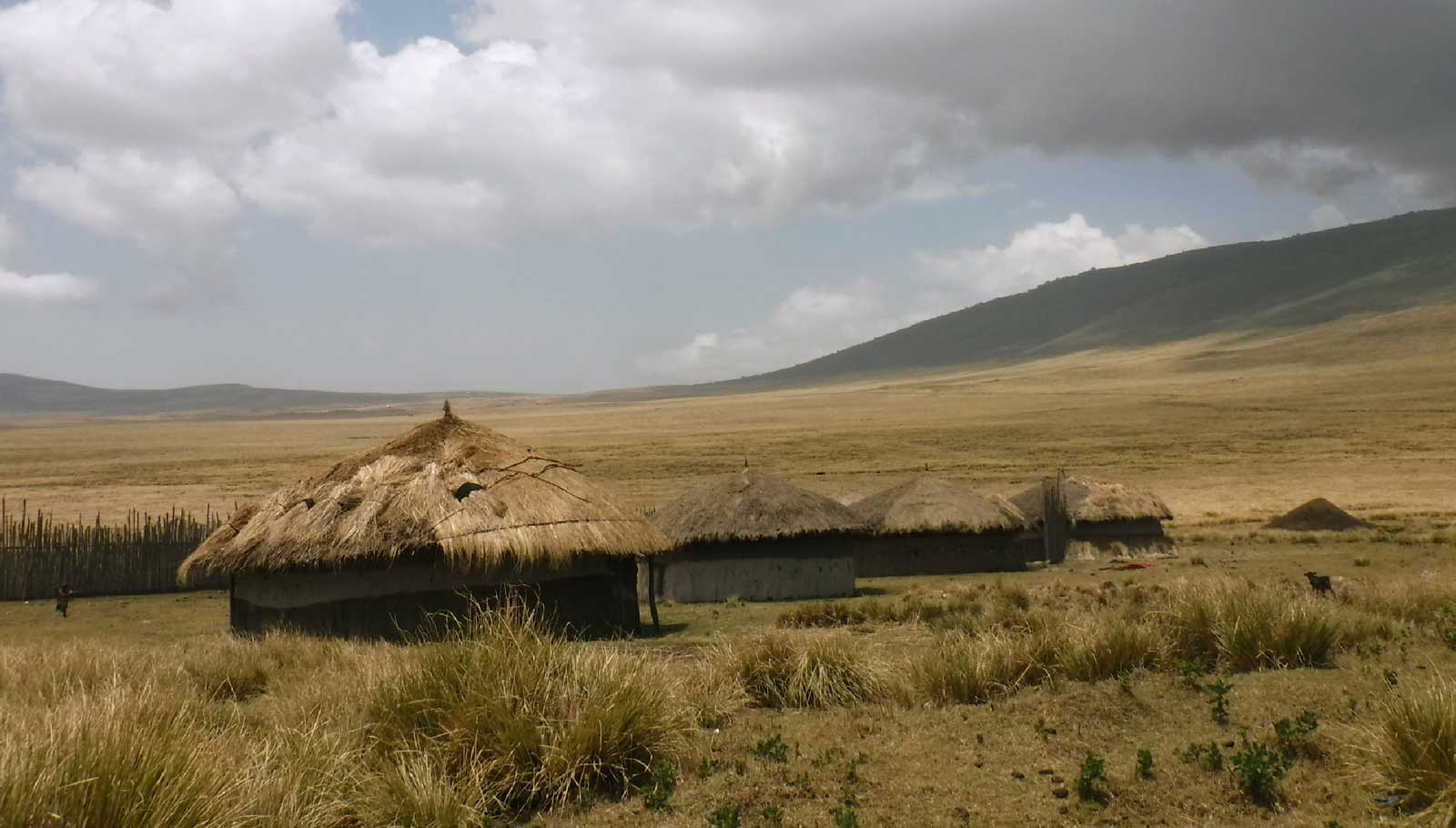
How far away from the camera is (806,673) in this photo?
32.8ft

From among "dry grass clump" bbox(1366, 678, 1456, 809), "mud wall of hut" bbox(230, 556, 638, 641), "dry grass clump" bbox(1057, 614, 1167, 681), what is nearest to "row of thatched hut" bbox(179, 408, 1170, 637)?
"mud wall of hut" bbox(230, 556, 638, 641)

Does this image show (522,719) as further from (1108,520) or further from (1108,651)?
(1108,520)

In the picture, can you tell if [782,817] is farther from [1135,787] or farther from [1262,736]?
[1262,736]

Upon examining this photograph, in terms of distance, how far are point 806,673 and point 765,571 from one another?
14528 millimetres

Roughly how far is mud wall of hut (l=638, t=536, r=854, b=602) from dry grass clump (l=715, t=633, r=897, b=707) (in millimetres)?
13894

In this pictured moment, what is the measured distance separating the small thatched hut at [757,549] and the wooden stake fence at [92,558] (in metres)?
11.9

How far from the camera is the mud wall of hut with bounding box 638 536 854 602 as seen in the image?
80.3 feet

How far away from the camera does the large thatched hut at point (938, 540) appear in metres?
30.0

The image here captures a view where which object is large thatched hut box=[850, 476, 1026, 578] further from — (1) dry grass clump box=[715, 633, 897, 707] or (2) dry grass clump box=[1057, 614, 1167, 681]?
(1) dry grass clump box=[715, 633, 897, 707]

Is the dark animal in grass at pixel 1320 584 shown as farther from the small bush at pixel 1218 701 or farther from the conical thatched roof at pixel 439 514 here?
the conical thatched roof at pixel 439 514

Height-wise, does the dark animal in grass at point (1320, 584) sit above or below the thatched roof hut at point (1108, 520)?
above

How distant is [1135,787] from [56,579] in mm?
25422

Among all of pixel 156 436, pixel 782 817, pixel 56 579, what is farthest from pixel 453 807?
pixel 156 436

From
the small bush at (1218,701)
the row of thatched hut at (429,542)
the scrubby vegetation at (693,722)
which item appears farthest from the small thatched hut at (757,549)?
the small bush at (1218,701)
